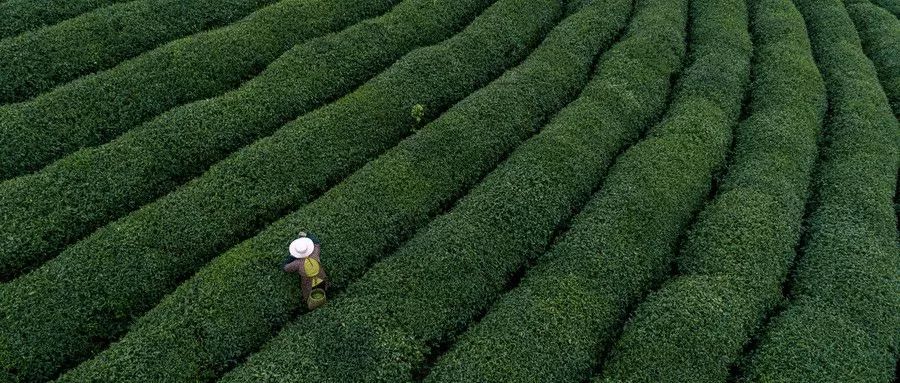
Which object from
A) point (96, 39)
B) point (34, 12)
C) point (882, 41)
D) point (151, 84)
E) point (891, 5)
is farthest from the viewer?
point (891, 5)

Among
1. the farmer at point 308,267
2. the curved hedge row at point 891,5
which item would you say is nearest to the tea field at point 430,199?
the farmer at point 308,267

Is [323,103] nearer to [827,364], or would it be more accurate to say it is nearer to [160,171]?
[160,171]

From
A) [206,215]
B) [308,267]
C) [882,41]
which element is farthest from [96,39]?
[882,41]

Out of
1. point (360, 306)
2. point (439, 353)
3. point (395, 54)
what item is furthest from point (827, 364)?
point (395, 54)

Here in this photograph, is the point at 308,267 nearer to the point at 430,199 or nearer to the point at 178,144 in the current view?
the point at 430,199

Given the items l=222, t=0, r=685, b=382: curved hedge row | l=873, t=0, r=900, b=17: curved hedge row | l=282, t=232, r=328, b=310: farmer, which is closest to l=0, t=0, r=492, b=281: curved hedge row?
l=282, t=232, r=328, b=310: farmer
